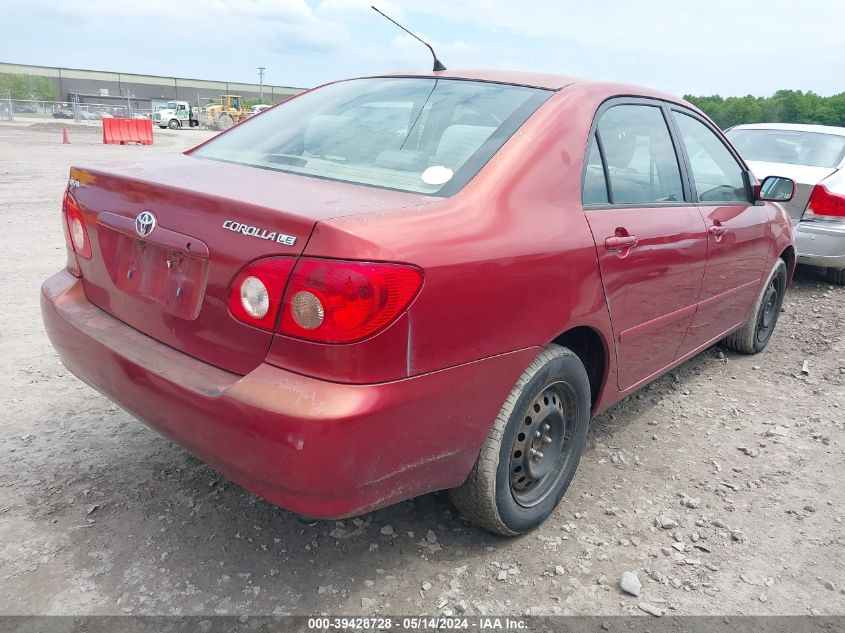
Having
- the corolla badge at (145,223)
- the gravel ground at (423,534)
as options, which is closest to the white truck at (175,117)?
the gravel ground at (423,534)

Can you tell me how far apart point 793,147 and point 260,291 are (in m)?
6.92

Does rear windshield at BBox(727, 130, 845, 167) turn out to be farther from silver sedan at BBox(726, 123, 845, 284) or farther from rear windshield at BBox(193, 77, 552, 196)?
rear windshield at BBox(193, 77, 552, 196)

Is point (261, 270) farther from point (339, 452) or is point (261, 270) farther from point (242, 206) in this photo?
point (339, 452)

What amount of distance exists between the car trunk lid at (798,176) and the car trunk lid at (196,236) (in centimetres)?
542

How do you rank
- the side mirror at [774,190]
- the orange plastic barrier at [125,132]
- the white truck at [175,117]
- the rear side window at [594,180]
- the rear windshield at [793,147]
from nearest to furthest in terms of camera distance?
the rear side window at [594,180] → the side mirror at [774,190] → the rear windshield at [793,147] → the orange plastic barrier at [125,132] → the white truck at [175,117]

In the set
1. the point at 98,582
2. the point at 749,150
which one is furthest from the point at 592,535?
the point at 749,150

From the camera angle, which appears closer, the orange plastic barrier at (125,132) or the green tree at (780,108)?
the green tree at (780,108)

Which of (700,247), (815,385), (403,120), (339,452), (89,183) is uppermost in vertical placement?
(403,120)

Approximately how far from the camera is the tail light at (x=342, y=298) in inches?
68.1

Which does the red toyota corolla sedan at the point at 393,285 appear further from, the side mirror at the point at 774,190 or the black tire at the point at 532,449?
the side mirror at the point at 774,190

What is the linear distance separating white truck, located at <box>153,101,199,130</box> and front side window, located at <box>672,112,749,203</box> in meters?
47.9

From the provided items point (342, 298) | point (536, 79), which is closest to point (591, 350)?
point (536, 79)

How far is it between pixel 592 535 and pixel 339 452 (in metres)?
1.27

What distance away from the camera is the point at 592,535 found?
8.38 ft
